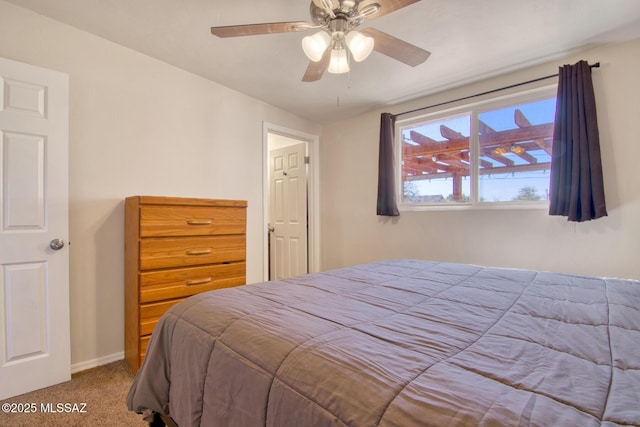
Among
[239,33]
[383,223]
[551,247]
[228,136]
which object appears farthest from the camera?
[383,223]

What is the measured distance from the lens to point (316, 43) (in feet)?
4.95

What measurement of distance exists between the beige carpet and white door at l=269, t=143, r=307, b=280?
7.03ft

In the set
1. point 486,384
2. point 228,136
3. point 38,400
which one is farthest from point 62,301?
point 486,384

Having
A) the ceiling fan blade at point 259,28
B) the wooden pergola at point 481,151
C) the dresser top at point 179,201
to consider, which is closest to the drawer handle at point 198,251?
the dresser top at point 179,201

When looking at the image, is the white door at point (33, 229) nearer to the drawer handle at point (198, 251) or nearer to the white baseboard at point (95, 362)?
the white baseboard at point (95, 362)

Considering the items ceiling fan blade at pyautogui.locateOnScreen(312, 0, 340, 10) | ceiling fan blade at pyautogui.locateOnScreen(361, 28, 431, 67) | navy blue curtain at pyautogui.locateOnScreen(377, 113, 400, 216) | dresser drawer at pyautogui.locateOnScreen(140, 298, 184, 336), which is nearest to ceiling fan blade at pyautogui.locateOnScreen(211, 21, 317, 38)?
ceiling fan blade at pyautogui.locateOnScreen(312, 0, 340, 10)

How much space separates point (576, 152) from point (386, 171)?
1.53 metres

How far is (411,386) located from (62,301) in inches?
87.4

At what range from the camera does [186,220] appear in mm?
2105

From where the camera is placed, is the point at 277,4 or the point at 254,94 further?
the point at 254,94

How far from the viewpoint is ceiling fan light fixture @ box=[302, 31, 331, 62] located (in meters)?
1.50

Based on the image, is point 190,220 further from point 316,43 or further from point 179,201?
point 316,43

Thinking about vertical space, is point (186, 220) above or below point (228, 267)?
above

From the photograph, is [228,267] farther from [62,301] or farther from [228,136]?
[228,136]
